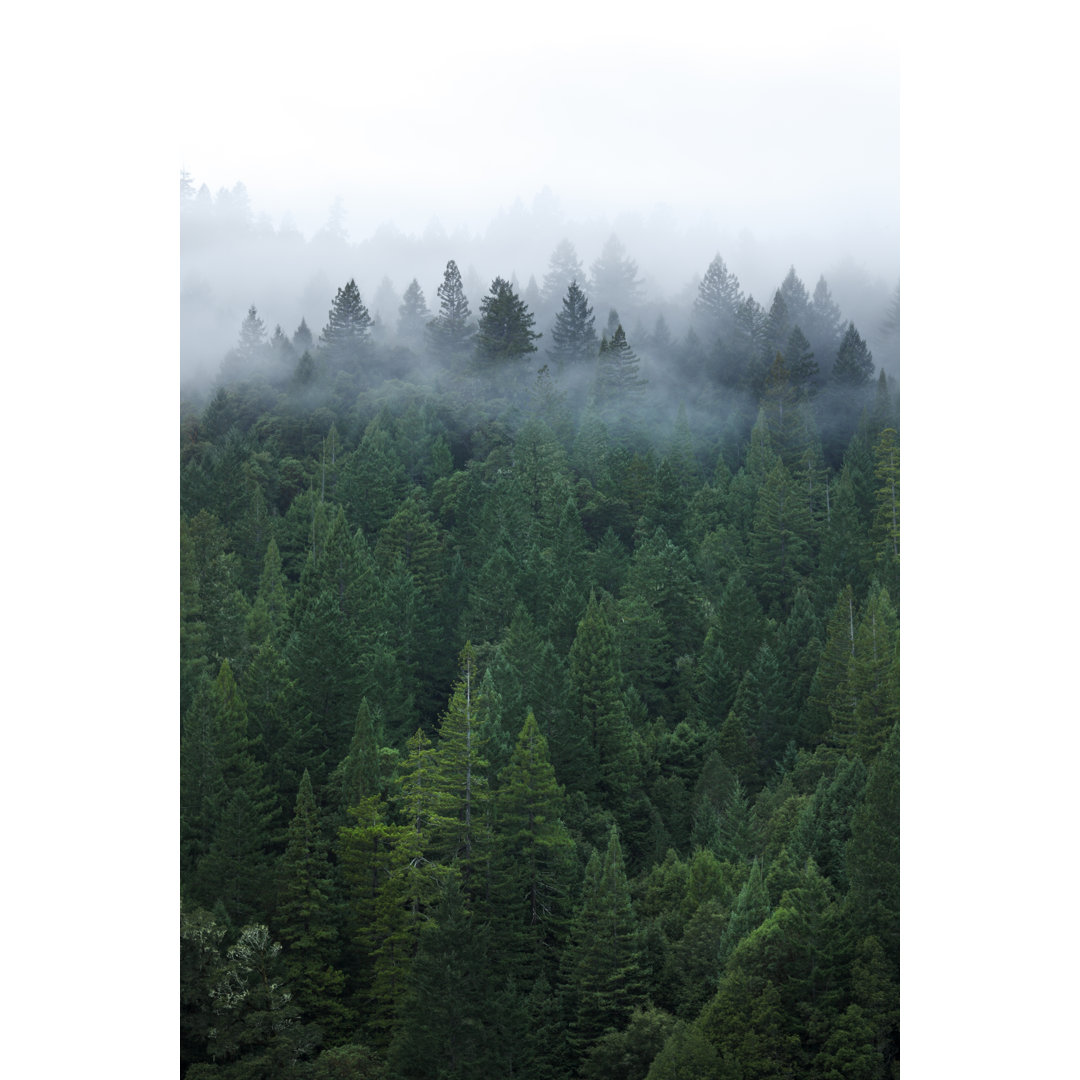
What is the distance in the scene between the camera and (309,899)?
47.1ft

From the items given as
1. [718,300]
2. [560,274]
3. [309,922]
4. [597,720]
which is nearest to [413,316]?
[560,274]

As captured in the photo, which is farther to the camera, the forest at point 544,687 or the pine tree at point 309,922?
the pine tree at point 309,922

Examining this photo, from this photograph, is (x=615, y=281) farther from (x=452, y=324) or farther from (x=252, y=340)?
(x=252, y=340)

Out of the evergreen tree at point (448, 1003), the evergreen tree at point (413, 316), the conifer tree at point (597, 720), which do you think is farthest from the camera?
the evergreen tree at point (413, 316)

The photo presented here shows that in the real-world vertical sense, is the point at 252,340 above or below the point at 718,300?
below

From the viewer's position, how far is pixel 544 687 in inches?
574

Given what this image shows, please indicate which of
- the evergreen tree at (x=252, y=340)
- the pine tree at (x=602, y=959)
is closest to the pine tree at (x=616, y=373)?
the evergreen tree at (x=252, y=340)

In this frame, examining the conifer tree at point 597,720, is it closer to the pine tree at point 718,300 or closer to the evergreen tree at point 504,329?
the evergreen tree at point 504,329

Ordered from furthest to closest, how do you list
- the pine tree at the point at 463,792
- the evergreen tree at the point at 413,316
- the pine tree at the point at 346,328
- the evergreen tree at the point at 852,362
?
the pine tree at the point at 346,328
the evergreen tree at the point at 413,316
the evergreen tree at the point at 852,362
the pine tree at the point at 463,792

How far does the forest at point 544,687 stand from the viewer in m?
13.3

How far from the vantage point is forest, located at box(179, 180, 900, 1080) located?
13.3m

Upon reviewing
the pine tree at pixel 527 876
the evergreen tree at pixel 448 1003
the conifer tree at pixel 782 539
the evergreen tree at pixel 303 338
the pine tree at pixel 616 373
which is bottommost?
the evergreen tree at pixel 448 1003
